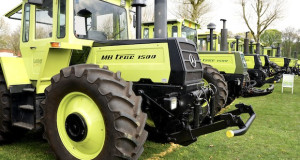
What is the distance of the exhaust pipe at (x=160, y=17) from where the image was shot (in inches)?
169

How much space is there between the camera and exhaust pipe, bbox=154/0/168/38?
4.30 meters

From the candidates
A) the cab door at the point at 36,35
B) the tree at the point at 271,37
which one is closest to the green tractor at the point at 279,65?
the cab door at the point at 36,35

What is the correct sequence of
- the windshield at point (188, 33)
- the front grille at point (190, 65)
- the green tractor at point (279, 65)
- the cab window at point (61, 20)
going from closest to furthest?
the front grille at point (190, 65) → the cab window at point (61, 20) → the windshield at point (188, 33) → the green tractor at point (279, 65)

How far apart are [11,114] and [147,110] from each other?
2272 millimetres

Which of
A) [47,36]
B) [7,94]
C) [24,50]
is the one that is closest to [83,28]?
[47,36]

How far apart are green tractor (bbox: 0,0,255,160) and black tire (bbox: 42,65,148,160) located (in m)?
0.01

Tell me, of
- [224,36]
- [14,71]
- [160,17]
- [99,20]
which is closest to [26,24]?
[14,71]

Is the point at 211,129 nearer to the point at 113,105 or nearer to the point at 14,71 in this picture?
the point at 113,105

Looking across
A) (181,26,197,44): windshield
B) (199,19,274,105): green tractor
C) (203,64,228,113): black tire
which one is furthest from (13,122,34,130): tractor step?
A: (181,26,197,44): windshield

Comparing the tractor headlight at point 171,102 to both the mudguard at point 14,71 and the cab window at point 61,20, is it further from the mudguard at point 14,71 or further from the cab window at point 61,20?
the mudguard at point 14,71

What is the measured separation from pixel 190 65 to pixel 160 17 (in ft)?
3.43

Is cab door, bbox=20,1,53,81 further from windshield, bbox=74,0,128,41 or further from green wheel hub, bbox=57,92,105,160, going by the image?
green wheel hub, bbox=57,92,105,160

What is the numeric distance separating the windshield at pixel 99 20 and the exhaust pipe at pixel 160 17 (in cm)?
71

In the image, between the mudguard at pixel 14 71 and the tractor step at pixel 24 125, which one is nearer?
the tractor step at pixel 24 125
